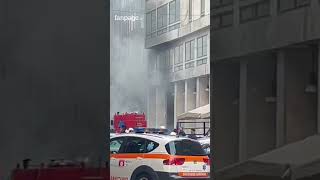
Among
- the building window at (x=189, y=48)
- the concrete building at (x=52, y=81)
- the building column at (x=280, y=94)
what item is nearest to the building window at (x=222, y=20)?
the building column at (x=280, y=94)

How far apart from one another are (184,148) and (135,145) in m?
0.63

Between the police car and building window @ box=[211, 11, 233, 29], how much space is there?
5.58 metres

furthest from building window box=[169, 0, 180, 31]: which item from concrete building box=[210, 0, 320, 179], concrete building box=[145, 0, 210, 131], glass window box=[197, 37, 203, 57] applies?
concrete building box=[210, 0, 320, 179]

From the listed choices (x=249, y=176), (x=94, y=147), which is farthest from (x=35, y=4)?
(x=249, y=176)

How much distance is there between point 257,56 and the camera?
5.03 ft

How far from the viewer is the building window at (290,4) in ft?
4.58

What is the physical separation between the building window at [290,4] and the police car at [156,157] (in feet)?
19.1

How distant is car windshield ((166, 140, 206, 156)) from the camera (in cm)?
747

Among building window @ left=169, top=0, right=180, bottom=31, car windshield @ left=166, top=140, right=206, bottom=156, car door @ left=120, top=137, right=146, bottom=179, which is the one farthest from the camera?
car windshield @ left=166, top=140, right=206, bottom=156

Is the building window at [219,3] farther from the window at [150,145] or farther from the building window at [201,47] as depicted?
the window at [150,145]

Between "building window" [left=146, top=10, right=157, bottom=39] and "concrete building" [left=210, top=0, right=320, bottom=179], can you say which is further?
"building window" [left=146, top=10, right=157, bottom=39]

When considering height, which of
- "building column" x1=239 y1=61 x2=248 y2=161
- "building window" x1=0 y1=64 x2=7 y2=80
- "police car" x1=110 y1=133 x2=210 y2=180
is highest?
"building window" x1=0 y1=64 x2=7 y2=80

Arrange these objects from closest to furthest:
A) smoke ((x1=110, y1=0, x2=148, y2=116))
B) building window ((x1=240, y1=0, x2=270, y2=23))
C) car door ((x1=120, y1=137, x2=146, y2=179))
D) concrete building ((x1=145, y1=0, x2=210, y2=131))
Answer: building window ((x1=240, y1=0, x2=270, y2=23)), concrete building ((x1=145, y1=0, x2=210, y2=131)), smoke ((x1=110, y1=0, x2=148, y2=116)), car door ((x1=120, y1=137, x2=146, y2=179))

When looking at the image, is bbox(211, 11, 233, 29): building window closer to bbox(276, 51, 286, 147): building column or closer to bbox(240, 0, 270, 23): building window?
bbox(240, 0, 270, 23): building window
